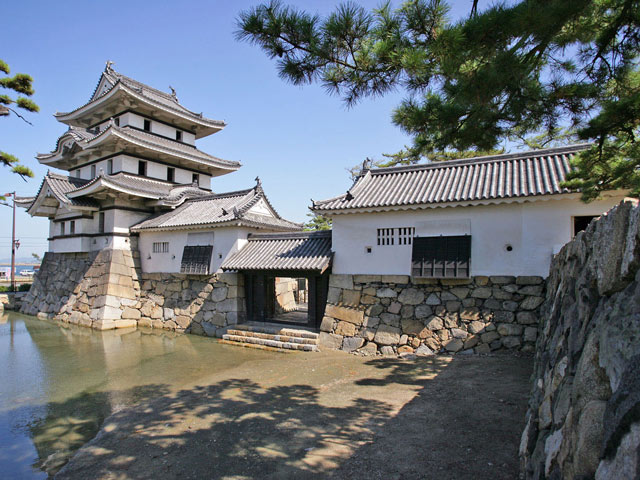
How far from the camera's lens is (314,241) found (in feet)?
39.8

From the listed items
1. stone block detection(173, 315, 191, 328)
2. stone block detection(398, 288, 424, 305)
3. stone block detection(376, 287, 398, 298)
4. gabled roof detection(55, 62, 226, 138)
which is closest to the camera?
stone block detection(398, 288, 424, 305)

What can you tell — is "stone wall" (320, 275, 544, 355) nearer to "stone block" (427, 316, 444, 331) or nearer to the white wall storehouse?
"stone block" (427, 316, 444, 331)

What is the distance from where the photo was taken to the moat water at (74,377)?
5.84m

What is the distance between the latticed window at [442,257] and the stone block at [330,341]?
2886 millimetres

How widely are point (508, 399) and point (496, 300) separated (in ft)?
11.1

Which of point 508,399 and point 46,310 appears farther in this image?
point 46,310

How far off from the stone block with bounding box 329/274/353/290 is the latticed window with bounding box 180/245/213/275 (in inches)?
204

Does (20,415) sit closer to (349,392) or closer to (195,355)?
(195,355)

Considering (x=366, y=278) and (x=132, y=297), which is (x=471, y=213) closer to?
(x=366, y=278)

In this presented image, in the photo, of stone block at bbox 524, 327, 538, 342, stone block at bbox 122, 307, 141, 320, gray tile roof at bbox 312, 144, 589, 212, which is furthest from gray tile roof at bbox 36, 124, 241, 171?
stone block at bbox 524, 327, 538, 342

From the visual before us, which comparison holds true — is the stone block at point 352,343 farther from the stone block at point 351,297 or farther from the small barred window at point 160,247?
the small barred window at point 160,247

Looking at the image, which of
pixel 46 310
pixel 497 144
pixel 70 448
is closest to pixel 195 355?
pixel 70 448

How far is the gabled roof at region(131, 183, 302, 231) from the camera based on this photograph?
44.1ft

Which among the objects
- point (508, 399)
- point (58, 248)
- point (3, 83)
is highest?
point (3, 83)
